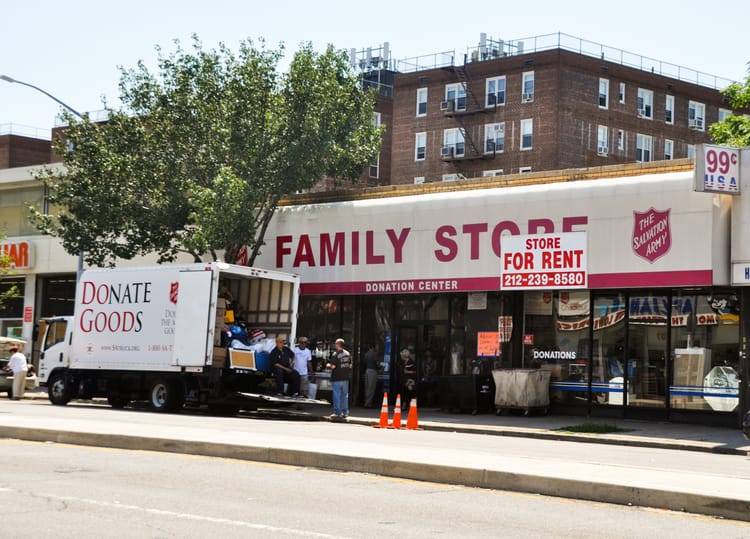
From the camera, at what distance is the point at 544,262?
84.2ft

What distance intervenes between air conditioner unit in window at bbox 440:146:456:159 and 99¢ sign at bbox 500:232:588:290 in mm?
45545

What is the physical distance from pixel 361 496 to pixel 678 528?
3.07 metres

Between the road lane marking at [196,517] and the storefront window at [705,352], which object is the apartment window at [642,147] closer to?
the storefront window at [705,352]

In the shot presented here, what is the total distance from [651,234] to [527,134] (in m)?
44.2

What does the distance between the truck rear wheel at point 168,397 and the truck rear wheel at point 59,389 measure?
3.52 m

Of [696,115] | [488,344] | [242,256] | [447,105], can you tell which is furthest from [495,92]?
[488,344]

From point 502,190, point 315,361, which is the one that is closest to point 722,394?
point 502,190

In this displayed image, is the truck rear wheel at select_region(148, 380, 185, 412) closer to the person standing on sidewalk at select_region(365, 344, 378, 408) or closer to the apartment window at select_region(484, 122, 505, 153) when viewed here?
the person standing on sidewalk at select_region(365, 344, 378, 408)

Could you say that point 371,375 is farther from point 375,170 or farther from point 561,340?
point 375,170

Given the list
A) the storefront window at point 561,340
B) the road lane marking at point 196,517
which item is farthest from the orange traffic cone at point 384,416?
the road lane marking at point 196,517

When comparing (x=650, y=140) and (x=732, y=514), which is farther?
(x=650, y=140)

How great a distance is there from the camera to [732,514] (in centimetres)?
1009

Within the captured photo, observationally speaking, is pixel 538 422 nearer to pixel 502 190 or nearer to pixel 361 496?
pixel 502 190

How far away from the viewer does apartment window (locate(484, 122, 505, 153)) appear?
2719 inches
